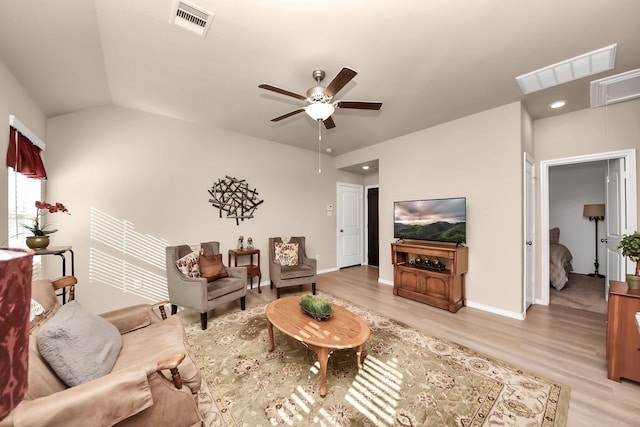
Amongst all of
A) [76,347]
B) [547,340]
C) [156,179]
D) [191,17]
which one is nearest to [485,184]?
[547,340]

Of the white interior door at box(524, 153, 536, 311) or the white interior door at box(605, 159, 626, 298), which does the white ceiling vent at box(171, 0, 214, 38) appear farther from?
the white interior door at box(605, 159, 626, 298)

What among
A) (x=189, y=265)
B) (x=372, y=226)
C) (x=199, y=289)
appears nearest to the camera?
(x=199, y=289)

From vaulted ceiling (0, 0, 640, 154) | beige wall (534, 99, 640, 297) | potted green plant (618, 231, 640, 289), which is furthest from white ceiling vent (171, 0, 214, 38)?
beige wall (534, 99, 640, 297)

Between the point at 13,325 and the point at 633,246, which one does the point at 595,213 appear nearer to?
the point at 633,246

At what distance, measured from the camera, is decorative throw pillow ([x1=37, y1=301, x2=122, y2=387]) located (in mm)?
1229

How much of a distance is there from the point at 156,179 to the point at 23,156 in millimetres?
1340

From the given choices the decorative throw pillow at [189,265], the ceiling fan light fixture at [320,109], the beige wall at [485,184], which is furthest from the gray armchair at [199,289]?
the beige wall at [485,184]

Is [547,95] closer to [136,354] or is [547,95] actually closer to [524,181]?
[524,181]

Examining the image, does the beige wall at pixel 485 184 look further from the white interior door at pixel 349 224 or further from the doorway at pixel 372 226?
the doorway at pixel 372 226

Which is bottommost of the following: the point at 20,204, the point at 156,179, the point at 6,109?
the point at 20,204

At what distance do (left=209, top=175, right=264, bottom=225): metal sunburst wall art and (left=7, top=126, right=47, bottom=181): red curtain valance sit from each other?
1873 millimetres

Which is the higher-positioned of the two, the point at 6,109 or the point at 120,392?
the point at 6,109

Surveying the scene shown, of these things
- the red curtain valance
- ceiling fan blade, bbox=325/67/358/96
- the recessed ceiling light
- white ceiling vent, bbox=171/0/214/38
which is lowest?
the red curtain valance

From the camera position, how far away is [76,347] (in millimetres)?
1307
